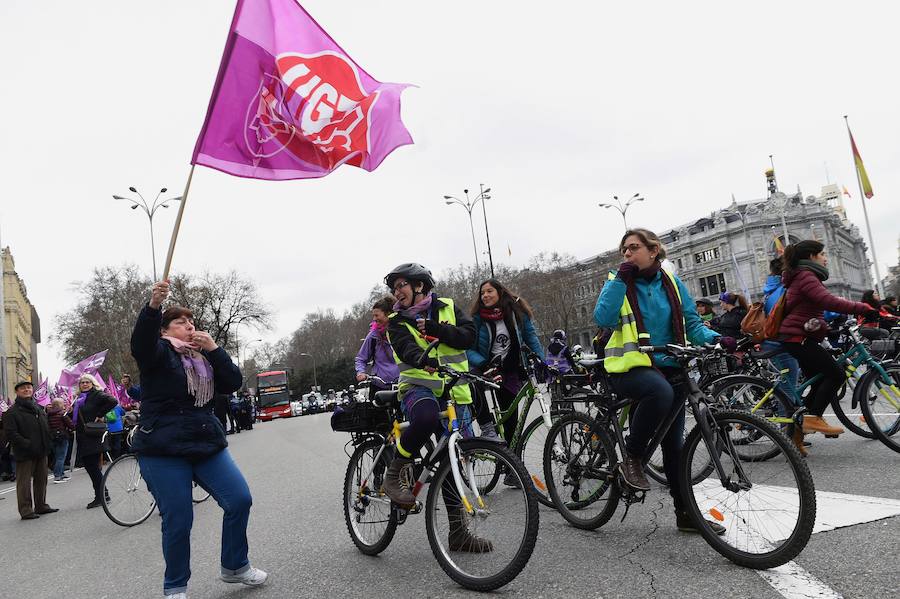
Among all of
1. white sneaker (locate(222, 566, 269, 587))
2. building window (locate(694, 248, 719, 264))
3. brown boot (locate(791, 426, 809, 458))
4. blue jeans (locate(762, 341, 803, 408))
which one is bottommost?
white sneaker (locate(222, 566, 269, 587))

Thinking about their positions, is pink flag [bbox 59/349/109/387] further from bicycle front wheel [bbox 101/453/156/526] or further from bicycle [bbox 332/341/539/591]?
bicycle [bbox 332/341/539/591]

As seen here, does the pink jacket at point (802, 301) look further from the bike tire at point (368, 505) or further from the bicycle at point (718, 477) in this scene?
the bike tire at point (368, 505)

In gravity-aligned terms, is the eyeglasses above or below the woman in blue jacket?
above

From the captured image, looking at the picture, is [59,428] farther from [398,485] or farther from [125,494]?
[398,485]

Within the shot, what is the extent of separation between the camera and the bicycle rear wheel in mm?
3211

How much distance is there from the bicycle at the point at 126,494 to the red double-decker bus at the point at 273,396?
44.7 metres

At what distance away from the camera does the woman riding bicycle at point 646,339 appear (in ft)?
13.1

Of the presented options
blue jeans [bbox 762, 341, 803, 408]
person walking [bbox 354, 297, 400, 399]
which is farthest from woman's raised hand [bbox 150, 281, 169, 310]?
blue jeans [bbox 762, 341, 803, 408]

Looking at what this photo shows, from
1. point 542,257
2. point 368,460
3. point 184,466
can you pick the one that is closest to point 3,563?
point 184,466

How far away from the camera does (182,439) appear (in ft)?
13.0

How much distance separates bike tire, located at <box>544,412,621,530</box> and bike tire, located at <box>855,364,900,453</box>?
298cm

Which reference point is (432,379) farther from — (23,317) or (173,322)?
(23,317)

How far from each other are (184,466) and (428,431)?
4.80ft

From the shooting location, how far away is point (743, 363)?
7.72m
